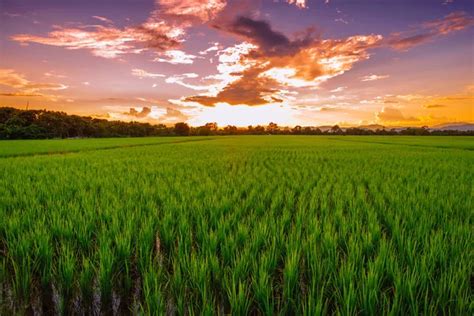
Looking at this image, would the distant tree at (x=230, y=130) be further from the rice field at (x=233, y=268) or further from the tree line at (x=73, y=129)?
the rice field at (x=233, y=268)

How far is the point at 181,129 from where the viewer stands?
11525 cm

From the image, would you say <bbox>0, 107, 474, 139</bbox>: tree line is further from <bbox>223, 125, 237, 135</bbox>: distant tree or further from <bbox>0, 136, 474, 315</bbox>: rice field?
<bbox>0, 136, 474, 315</bbox>: rice field

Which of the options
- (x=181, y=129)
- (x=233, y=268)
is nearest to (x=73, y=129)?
(x=181, y=129)

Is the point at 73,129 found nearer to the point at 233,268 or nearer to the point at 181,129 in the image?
the point at 181,129

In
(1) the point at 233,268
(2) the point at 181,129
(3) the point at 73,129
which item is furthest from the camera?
(2) the point at 181,129

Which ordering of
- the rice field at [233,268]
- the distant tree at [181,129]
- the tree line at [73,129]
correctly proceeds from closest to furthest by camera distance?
the rice field at [233,268], the tree line at [73,129], the distant tree at [181,129]

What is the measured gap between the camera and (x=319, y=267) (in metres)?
2.31

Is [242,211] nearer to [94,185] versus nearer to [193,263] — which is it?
Answer: [193,263]

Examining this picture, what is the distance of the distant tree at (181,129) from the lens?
11394cm

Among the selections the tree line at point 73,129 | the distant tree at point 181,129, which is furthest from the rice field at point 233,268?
the distant tree at point 181,129

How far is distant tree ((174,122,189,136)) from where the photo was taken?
113938mm

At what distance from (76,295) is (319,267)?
2.04 metres

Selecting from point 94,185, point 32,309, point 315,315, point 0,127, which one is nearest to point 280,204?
point 315,315

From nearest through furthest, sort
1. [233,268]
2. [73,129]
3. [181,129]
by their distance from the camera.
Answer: [233,268]
[73,129]
[181,129]
